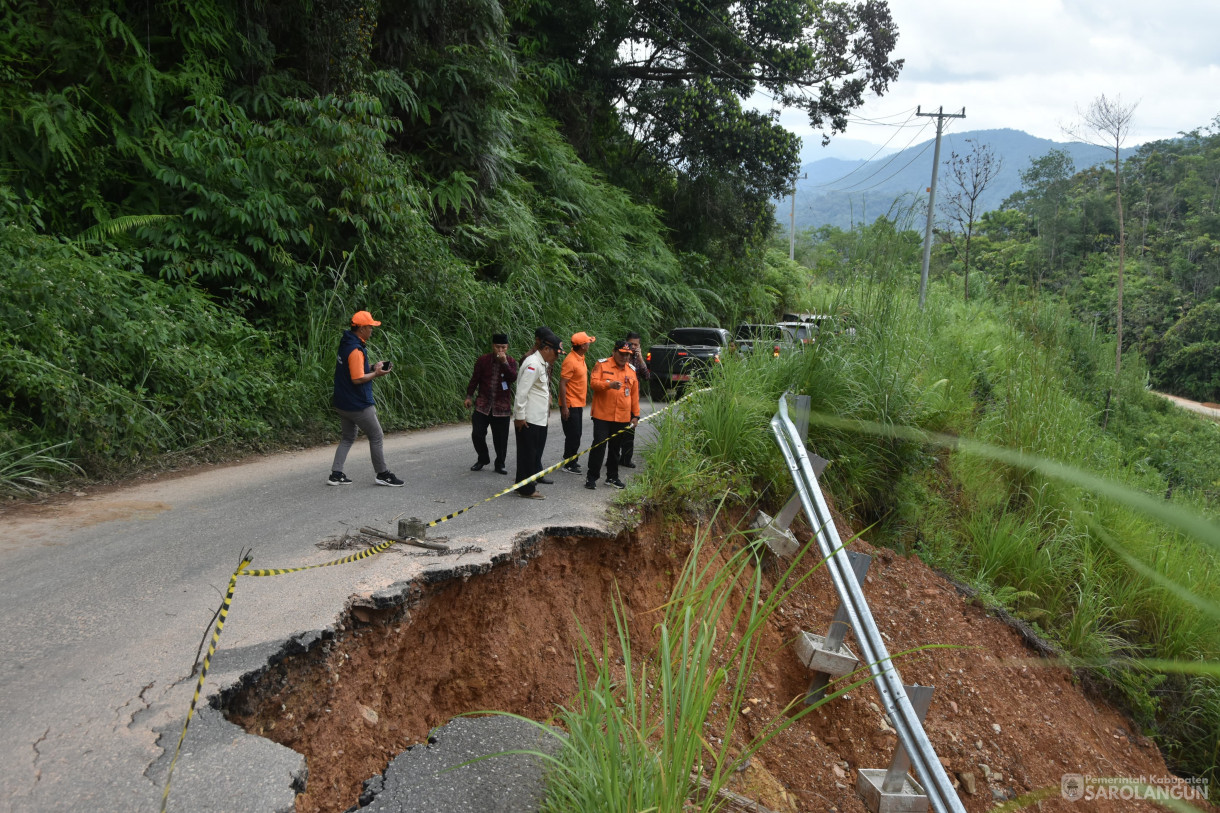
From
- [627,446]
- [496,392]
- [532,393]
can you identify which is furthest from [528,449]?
[627,446]

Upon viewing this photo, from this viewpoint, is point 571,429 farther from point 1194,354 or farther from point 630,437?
point 1194,354

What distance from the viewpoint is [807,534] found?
6781mm

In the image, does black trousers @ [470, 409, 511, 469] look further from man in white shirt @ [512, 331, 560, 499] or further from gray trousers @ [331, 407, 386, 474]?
gray trousers @ [331, 407, 386, 474]

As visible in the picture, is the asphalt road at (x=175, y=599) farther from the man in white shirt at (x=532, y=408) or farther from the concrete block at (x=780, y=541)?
the concrete block at (x=780, y=541)

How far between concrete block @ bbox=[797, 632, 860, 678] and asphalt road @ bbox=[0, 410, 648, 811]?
1972 mm

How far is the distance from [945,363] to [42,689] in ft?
31.3

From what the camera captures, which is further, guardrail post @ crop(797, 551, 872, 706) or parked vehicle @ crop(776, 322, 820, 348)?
parked vehicle @ crop(776, 322, 820, 348)

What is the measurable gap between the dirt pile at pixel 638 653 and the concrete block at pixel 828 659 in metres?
0.35

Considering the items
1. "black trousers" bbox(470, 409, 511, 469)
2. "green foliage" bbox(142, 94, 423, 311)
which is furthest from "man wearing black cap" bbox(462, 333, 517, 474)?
"green foliage" bbox(142, 94, 423, 311)

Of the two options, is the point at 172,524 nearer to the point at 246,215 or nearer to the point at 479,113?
the point at 246,215

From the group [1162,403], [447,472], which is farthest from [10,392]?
[1162,403]

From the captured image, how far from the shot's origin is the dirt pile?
4.03 m

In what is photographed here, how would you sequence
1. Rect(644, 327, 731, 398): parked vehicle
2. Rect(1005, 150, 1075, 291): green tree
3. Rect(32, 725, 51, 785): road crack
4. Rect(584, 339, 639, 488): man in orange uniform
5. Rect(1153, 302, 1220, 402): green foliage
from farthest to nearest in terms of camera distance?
Rect(1005, 150, 1075, 291): green tree, Rect(1153, 302, 1220, 402): green foliage, Rect(644, 327, 731, 398): parked vehicle, Rect(584, 339, 639, 488): man in orange uniform, Rect(32, 725, 51, 785): road crack

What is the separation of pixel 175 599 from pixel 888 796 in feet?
14.5
